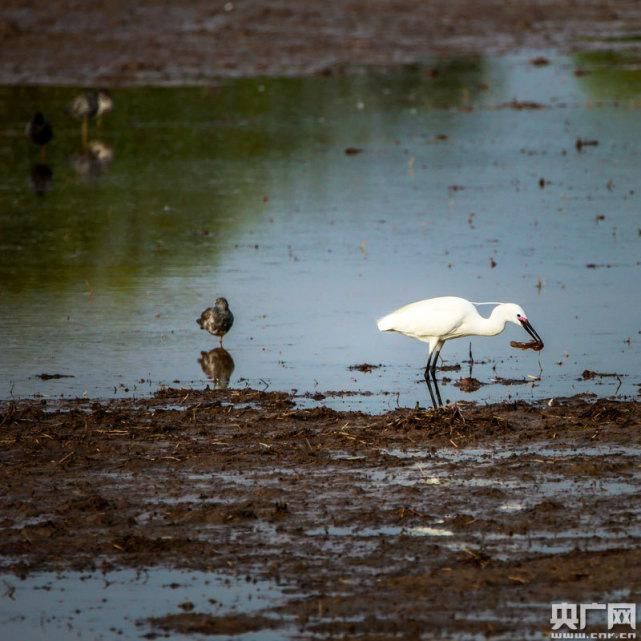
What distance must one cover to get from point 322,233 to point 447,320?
6461 millimetres

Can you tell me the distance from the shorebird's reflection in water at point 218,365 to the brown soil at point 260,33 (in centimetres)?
1829

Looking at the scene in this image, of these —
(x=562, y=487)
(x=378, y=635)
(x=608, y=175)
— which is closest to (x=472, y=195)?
(x=608, y=175)

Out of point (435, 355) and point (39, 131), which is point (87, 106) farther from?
point (435, 355)

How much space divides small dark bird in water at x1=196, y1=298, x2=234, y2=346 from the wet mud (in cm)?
176

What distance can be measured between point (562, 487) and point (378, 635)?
96.7 inches

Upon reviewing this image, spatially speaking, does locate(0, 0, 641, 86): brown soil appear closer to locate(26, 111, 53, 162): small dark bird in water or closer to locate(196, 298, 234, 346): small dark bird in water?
locate(26, 111, 53, 162): small dark bird in water

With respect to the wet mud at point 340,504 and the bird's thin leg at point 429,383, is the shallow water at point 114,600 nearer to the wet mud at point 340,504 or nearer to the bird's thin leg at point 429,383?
the wet mud at point 340,504

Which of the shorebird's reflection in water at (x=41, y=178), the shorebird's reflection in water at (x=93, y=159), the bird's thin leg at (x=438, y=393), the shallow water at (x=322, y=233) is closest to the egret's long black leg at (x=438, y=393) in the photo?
the bird's thin leg at (x=438, y=393)

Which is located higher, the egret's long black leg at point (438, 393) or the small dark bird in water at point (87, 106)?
the small dark bird in water at point (87, 106)

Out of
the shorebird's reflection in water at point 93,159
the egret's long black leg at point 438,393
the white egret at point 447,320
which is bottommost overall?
the egret's long black leg at point 438,393

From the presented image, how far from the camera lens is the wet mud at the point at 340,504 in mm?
7273

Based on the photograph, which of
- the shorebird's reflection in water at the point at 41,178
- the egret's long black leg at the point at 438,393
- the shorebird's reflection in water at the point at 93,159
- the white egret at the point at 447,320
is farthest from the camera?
the shorebird's reflection in water at the point at 93,159

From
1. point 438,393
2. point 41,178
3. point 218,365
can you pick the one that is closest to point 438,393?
point 438,393

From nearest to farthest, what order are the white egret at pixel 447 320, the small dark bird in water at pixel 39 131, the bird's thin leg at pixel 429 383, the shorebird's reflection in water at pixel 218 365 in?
the bird's thin leg at pixel 429 383, the white egret at pixel 447 320, the shorebird's reflection in water at pixel 218 365, the small dark bird in water at pixel 39 131
